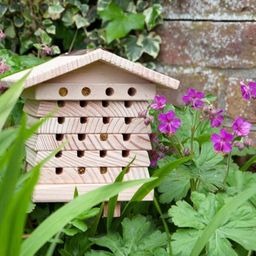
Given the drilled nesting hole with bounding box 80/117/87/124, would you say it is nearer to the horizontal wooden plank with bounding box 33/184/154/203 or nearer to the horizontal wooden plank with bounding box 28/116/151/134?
the horizontal wooden plank with bounding box 28/116/151/134

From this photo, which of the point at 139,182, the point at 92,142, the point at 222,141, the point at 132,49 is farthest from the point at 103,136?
the point at 132,49

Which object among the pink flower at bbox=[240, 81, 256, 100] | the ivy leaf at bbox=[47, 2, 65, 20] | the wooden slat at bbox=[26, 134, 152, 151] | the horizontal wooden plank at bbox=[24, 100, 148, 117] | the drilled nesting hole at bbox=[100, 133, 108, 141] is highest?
the ivy leaf at bbox=[47, 2, 65, 20]

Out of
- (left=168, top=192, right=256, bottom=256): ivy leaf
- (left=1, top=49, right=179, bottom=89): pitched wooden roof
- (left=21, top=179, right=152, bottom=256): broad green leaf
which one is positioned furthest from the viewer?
(left=1, top=49, right=179, bottom=89): pitched wooden roof

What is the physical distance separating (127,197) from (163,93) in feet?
2.32

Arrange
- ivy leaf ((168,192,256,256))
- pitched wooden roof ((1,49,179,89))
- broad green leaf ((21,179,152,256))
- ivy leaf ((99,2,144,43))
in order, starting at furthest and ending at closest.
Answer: ivy leaf ((99,2,144,43)), pitched wooden roof ((1,49,179,89)), ivy leaf ((168,192,256,256)), broad green leaf ((21,179,152,256))

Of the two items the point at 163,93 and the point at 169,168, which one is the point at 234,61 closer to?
the point at 163,93

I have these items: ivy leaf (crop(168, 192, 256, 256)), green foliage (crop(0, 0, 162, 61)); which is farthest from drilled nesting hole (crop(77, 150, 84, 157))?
green foliage (crop(0, 0, 162, 61))

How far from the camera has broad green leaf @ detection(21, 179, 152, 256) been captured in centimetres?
78

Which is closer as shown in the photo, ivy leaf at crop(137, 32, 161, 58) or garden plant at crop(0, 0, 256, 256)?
garden plant at crop(0, 0, 256, 256)

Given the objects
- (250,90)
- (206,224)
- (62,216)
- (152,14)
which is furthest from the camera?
(152,14)

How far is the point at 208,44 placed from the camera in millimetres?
1909

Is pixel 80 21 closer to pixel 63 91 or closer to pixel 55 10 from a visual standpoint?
pixel 55 10

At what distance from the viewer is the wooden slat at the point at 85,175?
1.26 meters

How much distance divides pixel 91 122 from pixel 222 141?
10.8 inches
